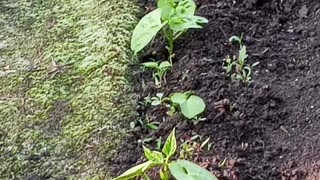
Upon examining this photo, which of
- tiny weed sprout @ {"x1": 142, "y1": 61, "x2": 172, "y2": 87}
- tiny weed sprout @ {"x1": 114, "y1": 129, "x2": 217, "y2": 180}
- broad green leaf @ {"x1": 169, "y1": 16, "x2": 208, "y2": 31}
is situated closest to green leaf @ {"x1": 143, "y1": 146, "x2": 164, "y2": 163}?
tiny weed sprout @ {"x1": 114, "y1": 129, "x2": 217, "y2": 180}

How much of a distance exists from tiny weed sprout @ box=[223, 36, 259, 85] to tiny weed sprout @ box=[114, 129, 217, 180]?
361 mm

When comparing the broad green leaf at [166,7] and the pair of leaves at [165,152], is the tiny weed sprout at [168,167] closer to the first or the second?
the pair of leaves at [165,152]

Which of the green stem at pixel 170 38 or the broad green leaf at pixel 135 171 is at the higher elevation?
the green stem at pixel 170 38

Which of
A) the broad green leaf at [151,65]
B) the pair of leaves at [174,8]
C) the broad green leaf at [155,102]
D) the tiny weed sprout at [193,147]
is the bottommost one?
the tiny weed sprout at [193,147]

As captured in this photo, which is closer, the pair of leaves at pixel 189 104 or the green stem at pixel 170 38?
the pair of leaves at pixel 189 104

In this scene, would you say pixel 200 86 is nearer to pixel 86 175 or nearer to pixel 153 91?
pixel 153 91

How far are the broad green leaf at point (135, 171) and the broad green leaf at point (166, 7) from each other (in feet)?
1.78

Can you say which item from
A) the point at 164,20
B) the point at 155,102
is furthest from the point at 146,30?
the point at 155,102

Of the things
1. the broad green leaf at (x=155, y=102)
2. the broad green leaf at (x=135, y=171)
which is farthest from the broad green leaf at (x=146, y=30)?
the broad green leaf at (x=135, y=171)

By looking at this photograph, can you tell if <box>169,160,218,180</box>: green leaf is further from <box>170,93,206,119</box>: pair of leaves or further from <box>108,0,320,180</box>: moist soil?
<box>170,93,206,119</box>: pair of leaves

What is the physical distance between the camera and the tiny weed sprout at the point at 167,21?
2164mm

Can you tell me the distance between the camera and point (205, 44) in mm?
2252

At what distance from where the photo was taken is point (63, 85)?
2166mm

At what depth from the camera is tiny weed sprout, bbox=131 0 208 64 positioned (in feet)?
7.10
